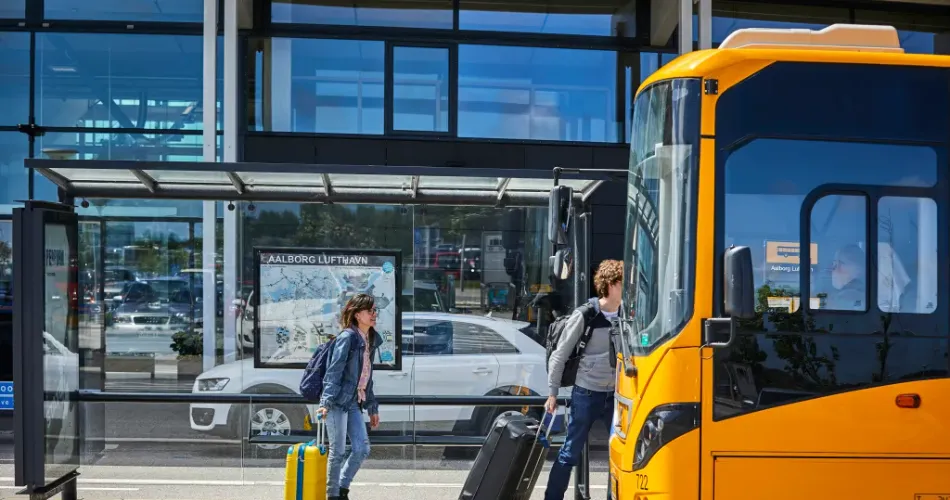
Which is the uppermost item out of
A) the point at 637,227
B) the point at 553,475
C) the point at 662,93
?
the point at 662,93

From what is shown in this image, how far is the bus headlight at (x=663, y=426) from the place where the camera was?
178 inches

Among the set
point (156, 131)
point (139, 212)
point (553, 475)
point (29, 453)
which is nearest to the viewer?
point (553, 475)

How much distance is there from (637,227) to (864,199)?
→ 1.16 meters

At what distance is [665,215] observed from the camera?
470cm

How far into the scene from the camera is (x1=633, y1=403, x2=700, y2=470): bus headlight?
452 centimetres

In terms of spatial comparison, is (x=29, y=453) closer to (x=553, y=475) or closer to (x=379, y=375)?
(x=379, y=375)

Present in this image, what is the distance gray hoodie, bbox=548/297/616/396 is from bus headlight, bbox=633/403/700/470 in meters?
1.43

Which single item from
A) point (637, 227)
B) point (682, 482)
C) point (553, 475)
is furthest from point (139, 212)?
point (682, 482)

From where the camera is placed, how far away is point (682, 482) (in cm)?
453

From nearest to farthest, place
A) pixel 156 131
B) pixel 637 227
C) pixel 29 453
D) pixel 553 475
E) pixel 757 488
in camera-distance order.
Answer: pixel 757 488
pixel 637 227
pixel 553 475
pixel 29 453
pixel 156 131

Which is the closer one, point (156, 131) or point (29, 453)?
point (29, 453)

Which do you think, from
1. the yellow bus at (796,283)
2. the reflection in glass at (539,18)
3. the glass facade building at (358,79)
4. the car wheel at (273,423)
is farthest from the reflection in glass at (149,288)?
the reflection in glass at (539,18)

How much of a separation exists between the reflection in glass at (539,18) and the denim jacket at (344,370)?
7.30 meters

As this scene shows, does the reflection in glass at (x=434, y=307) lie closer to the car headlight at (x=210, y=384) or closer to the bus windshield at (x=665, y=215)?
the car headlight at (x=210, y=384)
